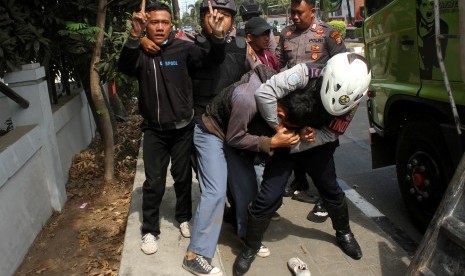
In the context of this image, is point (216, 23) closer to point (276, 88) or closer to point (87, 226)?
point (276, 88)

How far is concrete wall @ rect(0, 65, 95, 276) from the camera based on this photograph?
10.4ft

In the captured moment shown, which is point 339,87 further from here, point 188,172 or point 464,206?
point 188,172

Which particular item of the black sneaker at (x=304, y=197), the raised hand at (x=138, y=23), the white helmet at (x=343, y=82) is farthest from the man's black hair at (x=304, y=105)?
the black sneaker at (x=304, y=197)

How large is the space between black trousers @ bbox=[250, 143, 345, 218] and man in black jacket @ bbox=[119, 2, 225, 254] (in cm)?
65

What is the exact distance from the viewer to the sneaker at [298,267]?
9.57 ft

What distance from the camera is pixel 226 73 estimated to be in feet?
10.0

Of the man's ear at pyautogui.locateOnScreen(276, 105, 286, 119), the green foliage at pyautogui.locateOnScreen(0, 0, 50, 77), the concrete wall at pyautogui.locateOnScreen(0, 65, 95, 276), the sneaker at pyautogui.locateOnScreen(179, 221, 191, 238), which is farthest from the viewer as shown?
the green foliage at pyautogui.locateOnScreen(0, 0, 50, 77)

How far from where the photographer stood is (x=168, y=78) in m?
2.95

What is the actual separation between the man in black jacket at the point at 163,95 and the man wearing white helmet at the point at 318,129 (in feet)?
1.82

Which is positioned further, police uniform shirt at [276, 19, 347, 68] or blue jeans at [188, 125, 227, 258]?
police uniform shirt at [276, 19, 347, 68]

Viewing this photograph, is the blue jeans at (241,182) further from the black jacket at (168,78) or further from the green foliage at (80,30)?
the green foliage at (80,30)

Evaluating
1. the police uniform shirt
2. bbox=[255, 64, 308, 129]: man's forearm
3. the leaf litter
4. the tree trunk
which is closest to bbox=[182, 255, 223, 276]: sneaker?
the leaf litter

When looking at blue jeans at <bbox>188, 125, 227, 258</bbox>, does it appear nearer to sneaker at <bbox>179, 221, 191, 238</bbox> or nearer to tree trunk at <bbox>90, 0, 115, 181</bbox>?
sneaker at <bbox>179, 221, 191, 238</bbox>

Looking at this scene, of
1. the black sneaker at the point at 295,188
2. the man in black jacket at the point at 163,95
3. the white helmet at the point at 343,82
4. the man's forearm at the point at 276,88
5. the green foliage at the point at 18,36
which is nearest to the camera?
the white helmet at the point at 343,82
